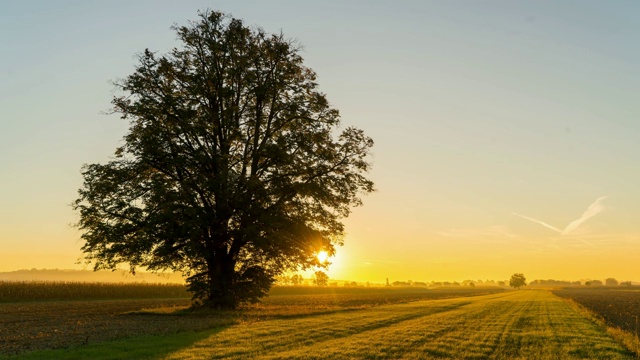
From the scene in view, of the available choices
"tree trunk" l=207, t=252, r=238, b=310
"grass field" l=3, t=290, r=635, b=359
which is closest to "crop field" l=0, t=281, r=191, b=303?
"tree trunk" l=207, t=252, r=238, b=310

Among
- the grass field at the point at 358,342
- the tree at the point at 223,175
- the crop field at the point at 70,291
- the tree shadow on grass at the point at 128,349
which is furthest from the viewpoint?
the crop field at the point at 70,291

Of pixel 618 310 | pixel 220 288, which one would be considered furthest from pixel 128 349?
pixel 618 310

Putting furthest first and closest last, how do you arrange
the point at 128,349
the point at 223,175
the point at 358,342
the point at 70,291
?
the point at 70,291 < the point at 223,175 < the point at 358,342 < the point at 128,349

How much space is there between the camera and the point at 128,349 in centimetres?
1869

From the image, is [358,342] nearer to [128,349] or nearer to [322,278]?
[128,349]

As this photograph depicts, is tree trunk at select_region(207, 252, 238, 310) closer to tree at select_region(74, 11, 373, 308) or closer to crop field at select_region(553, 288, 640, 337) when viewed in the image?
tree at select_region(74, 11, 373, 308)

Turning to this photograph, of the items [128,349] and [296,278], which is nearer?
[128,349]

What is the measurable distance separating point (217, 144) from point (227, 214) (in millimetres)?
5745

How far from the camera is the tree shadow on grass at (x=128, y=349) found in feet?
56.5

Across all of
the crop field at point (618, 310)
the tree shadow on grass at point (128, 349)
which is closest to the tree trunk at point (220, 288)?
the tree shadow on grass at point (128, 349)

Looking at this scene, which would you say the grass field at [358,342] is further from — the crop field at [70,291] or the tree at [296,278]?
the crop field at [70,291]

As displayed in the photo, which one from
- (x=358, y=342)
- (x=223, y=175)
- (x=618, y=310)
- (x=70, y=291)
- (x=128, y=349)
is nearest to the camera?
(x=128, y=349)

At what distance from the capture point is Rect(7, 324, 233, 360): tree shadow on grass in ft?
56.5

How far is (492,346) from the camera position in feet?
69.6
